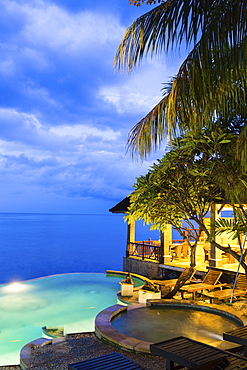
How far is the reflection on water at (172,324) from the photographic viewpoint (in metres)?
5.65

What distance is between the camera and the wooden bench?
3.22 m

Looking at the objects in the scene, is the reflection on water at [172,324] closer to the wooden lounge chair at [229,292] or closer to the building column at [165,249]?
the wooden lounge chair at [229,292]

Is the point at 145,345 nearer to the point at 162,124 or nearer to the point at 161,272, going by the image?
the point at 162,124

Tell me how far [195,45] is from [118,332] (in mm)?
4680

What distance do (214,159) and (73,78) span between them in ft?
499

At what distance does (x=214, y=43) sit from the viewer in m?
2.80

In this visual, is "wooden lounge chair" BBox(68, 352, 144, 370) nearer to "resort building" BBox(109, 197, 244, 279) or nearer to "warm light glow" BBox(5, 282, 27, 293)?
"resort building" BBox(109, 197, 244, 279)

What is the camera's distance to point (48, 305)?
33.7 ft

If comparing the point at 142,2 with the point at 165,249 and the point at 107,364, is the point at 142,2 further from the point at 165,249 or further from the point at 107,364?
the point at 165,249

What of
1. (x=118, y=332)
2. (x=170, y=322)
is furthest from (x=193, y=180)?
(x=118, y=332)

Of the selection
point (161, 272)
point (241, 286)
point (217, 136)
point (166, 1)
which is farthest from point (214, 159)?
point (161, 272)

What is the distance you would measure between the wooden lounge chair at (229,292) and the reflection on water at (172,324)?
1.21 meters

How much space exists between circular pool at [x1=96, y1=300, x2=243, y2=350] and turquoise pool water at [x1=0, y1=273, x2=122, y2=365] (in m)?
1.92

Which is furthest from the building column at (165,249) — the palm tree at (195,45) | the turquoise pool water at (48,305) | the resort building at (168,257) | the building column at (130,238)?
the palm tree at (195,45)
